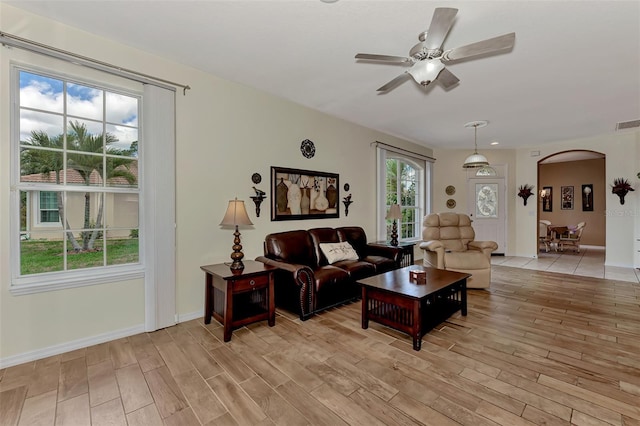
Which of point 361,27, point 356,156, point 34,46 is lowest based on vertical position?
point 356,156

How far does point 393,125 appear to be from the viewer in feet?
17.4

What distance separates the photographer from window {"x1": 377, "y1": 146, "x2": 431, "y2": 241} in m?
5.64

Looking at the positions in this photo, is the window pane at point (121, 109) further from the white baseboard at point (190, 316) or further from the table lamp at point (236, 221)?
the white baseboard at point (190, 316)

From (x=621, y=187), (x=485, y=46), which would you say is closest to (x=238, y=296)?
(x=485, y=46)

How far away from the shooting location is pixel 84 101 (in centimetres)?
269

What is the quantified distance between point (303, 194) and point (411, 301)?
7.50ft

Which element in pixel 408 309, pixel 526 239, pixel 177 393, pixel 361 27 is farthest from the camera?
pixel 526 239

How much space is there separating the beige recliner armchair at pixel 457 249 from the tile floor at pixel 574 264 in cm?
203

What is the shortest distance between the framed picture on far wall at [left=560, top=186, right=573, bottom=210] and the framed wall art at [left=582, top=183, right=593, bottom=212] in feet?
0.96

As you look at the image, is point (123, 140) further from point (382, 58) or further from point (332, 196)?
point (332, 196)

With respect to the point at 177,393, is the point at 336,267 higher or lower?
higher

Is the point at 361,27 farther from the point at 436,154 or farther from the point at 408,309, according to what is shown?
the point at 436,154

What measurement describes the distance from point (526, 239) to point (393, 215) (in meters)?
4.39

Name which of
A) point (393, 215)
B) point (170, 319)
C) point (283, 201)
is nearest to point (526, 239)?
point (393, 215)
